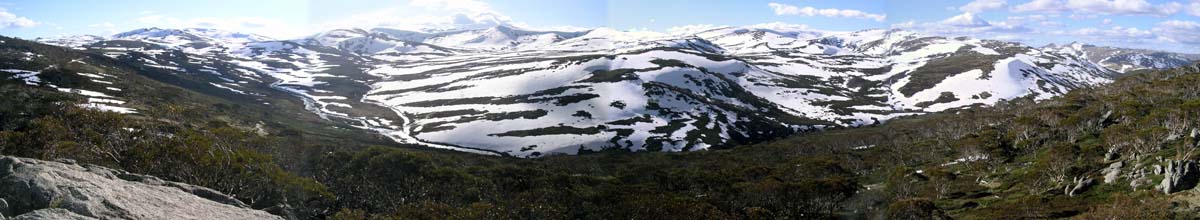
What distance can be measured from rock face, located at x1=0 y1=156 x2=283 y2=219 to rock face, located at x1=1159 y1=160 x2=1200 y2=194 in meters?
70.6

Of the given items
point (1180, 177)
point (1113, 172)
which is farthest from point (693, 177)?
point (1180, 177)

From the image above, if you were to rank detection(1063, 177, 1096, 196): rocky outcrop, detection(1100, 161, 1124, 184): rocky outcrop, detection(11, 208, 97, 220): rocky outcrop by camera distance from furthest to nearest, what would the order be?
detection(1063, 177, 1096, 196): rocky outcrop, detection(1100, 161, 1124, 184): rocky outcrop, detection(11, 208, 97, 220): rocky outcrop

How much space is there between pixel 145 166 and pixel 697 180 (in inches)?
2585

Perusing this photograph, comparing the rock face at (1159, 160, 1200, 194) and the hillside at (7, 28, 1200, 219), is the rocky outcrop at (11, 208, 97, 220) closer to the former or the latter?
the hillside at (7, 28, 1200, 219)

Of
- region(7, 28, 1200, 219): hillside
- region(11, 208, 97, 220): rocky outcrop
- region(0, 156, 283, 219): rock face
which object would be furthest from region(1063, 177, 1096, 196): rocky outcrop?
region(11, 208, 97, 220): rocky outcrop

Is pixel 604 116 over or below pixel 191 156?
below

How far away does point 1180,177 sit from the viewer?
170 ft

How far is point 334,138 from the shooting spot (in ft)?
506

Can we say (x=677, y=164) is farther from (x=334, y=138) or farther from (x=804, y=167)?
(x=334, y=138)

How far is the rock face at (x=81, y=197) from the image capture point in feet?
79.8

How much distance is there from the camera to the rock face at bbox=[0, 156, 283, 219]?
2433 cm

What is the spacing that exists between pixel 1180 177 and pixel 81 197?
250 feet

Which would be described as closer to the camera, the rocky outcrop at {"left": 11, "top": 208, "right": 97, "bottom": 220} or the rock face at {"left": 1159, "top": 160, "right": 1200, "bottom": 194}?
the rocky outcrop at {"left": 11, "top": 208, "right": 97, "bottom": 220}

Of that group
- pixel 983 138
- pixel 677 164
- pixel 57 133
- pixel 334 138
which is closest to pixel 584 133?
pixel 677 164
